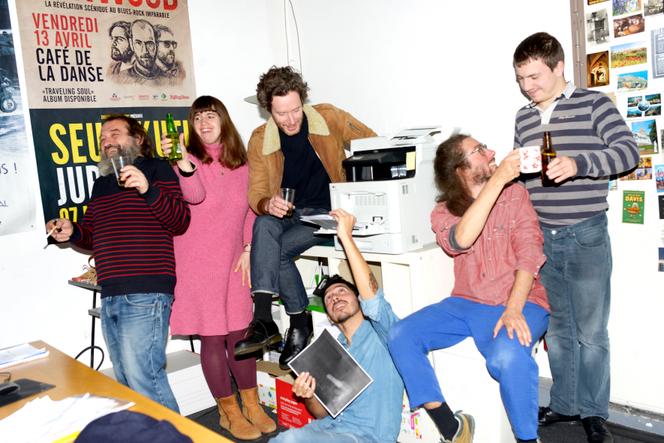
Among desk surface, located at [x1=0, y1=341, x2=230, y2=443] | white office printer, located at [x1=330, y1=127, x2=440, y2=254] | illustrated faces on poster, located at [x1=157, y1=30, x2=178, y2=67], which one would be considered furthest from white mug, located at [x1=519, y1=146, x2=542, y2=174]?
illustrated faces on poster, located at [x1=157, y1=30, x2=178, y2=67]

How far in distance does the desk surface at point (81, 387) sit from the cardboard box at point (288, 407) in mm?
1180

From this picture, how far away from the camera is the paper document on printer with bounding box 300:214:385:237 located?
2.58 metres

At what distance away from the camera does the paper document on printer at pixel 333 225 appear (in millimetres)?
2576

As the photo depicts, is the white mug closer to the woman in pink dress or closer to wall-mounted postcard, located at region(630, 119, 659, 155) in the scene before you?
wall-mounted postcard, located at region(630, 119, 659, 155)

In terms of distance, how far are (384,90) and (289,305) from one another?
1.50 meters

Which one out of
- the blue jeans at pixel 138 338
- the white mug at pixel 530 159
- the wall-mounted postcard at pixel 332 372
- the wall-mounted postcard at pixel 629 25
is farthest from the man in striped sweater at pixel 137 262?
the wall-mounted postcard at pixel 629 25

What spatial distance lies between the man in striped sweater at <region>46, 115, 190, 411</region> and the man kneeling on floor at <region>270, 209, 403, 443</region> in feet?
2.31

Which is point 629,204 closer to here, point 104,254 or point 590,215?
point 590,215

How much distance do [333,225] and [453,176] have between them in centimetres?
57

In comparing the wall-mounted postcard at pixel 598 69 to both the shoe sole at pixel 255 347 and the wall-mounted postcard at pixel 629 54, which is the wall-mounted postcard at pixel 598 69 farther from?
the shoe sole at pixel 255 347

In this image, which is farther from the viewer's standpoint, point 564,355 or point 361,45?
point 361,45

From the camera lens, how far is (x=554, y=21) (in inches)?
108

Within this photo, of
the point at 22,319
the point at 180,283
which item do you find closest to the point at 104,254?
the point at 180,283

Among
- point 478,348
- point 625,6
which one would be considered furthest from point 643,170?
point 478,348
